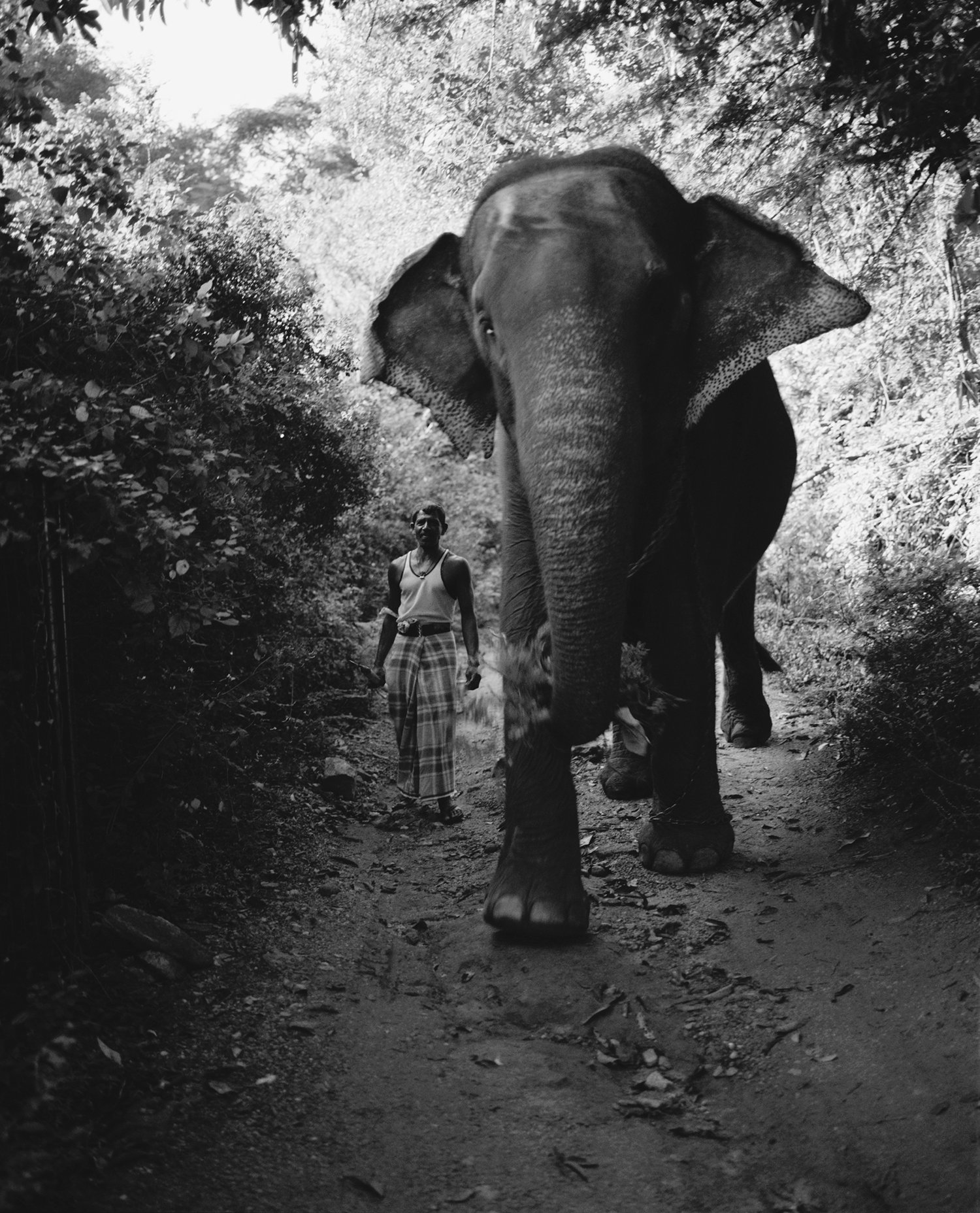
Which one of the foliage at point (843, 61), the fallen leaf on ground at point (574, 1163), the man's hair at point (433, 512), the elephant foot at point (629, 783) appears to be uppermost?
the foliage at point (843, 61)

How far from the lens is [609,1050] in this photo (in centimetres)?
380

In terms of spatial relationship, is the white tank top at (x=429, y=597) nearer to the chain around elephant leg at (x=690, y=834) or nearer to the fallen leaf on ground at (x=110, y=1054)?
the chain around elephant leg at (x=690, y=834)

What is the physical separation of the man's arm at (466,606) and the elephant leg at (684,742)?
1.87 meters

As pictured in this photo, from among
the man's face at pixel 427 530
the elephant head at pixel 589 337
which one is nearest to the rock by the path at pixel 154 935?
the elephant head at pixel 589 337

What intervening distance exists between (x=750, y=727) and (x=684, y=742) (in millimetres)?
2629

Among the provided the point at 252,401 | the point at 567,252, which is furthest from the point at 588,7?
the point at 567,252

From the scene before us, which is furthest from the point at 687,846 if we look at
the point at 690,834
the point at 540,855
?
the point at 540,855

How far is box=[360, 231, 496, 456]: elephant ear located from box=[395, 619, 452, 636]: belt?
1.78 m

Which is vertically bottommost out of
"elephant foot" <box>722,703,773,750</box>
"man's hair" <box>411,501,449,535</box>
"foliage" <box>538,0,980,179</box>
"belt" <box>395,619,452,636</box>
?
"elephant foot" <box>722,703,773,750</box>

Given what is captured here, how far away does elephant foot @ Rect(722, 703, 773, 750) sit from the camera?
7770mm

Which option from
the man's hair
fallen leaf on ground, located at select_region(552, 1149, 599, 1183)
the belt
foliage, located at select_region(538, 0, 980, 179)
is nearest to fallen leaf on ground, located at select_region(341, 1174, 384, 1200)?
fallen leaf on ground, located at select_region(552, 1149, 599, 1183)

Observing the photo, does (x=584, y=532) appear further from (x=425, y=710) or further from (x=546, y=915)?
(x=425, y=710)

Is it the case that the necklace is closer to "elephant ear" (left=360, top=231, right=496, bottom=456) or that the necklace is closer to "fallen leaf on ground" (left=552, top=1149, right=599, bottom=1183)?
"elephant ear" (left=360, top=231, right=496, bottom=456)

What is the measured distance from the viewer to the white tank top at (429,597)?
7039 mm
